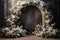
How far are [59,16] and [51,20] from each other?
661 mm

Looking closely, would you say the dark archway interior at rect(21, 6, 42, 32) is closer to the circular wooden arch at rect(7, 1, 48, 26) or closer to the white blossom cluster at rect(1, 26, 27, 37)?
the circular wooden arch at rect(7, 1, 48, 26)

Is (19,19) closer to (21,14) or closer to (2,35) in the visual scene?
(21,14)

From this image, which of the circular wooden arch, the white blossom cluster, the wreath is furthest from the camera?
the circular wooden arch

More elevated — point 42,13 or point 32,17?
point 42,13

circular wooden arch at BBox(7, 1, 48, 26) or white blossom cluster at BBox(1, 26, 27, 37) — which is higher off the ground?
circular wooden arch at BBox(7, 1, 48, 26)

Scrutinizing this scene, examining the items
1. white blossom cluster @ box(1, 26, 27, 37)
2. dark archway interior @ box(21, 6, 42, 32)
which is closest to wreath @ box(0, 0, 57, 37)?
white blossom cluster @ box(1, 26, 27, 37)

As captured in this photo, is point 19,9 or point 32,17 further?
point 32,17

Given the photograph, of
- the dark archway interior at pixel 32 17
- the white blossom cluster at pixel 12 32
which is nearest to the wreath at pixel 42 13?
the white blossom cluster at pixel 12 32

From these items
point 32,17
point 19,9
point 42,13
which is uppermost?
point 19,9

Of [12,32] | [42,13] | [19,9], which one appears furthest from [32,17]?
[12,32]

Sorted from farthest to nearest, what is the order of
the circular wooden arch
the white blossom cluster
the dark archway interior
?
the dark archway interior
the circular wooden arch
the white blossom cluster

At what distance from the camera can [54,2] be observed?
6.43m

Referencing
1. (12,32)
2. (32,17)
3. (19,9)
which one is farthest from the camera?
(32,17)

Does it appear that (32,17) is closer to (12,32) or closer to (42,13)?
(42,13)
